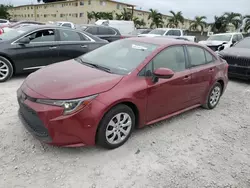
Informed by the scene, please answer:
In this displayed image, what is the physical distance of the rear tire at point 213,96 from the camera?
4624mm

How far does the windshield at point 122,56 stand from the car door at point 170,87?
0.74ft

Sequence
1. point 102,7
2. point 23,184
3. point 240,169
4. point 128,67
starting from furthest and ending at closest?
point 102,7
point 128,67
point 240,169
point 23,184

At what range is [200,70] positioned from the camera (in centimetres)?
409

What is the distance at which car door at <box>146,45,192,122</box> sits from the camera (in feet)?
10.8

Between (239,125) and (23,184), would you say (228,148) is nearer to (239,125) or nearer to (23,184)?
(239,125)

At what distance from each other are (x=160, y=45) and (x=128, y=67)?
2.47ft

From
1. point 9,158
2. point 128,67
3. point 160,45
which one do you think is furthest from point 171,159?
point 9,158

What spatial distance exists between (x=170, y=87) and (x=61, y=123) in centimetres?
181

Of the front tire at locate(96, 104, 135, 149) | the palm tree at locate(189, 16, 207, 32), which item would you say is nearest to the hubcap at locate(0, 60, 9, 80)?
the front tire at locate(96, 104, 135, 149)

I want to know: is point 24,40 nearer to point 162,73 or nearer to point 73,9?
point 162,73

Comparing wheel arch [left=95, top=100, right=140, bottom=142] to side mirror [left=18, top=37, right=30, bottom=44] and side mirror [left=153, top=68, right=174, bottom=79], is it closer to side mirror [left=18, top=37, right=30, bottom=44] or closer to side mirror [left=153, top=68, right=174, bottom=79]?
→ side mirror [left=153, top=68, right=174, bottom=79]

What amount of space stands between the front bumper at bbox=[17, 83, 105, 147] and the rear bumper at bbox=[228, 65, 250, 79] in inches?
240

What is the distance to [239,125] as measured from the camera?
4.19 meters

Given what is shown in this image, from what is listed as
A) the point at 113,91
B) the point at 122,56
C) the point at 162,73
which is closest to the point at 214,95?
the point at 162,73
